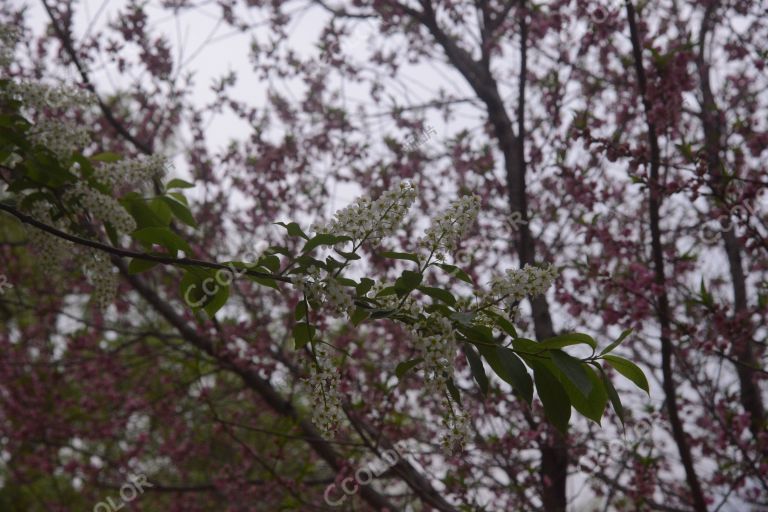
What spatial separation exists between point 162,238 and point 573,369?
1.14 meters

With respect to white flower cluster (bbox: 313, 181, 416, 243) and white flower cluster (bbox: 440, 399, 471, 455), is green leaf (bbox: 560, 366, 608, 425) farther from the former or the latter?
white flower cluster (bbox: 313, 181, 416, 243)

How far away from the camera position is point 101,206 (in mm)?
2340

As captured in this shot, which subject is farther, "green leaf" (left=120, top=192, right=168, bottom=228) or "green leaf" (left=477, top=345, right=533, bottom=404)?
"green leaf" (left=120, top=192, right=168, bottom=228)

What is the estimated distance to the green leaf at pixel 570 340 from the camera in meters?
1.39

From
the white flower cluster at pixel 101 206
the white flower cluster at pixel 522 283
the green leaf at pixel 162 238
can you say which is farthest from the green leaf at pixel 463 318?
the white flower cluster at pixel 101 206

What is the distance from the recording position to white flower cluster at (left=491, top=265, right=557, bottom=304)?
1619mm

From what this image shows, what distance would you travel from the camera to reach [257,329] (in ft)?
16.0

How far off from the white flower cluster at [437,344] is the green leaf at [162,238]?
72 centimetres

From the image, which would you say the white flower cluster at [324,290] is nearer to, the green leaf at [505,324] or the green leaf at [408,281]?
the green leaf at [408,281]

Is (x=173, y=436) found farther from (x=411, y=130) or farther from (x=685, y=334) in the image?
(x=685, y=334)

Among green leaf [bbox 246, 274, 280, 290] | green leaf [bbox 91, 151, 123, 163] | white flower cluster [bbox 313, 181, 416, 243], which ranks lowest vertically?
green leaf [bbox 246, 274, 280, 290]

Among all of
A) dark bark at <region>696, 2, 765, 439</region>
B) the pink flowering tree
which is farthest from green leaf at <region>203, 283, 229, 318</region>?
dark bark at <region>696, 2, 765, 439</region>

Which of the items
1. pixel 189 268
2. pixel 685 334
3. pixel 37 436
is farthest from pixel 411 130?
pixel 37 436

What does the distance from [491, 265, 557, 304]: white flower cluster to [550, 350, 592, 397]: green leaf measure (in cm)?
23
